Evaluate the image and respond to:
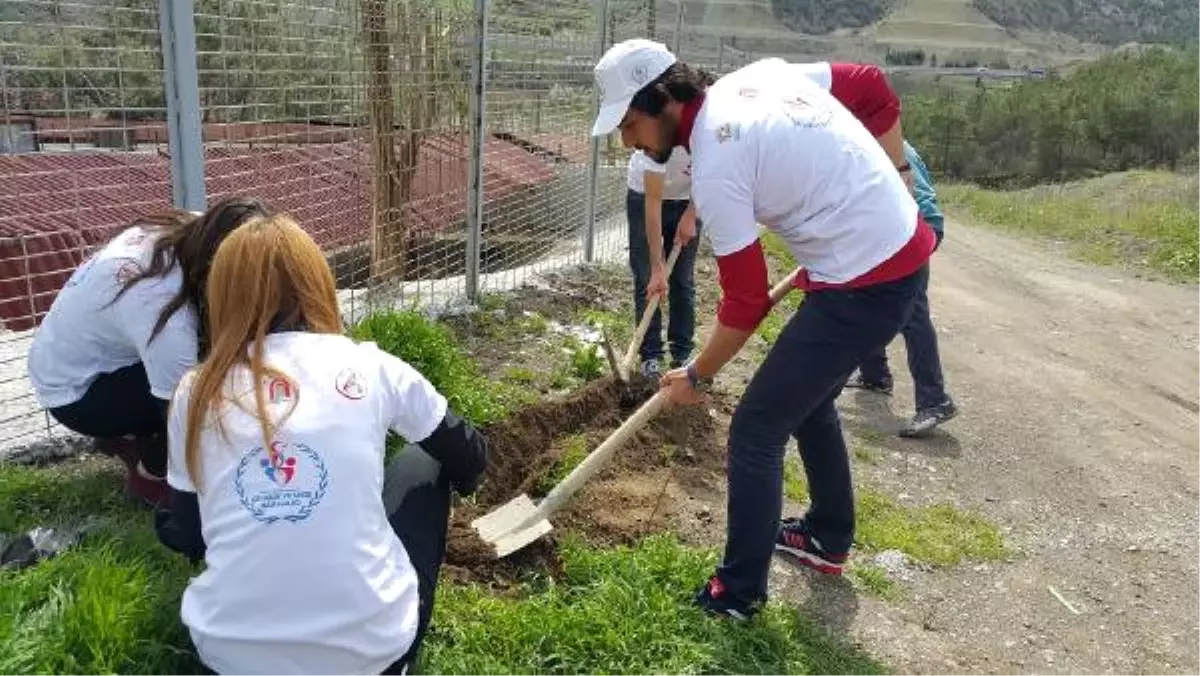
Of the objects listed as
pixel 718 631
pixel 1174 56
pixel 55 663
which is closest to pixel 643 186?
pixel 718 631

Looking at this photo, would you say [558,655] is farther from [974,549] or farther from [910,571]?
[974,549]

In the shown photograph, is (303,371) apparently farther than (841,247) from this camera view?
No

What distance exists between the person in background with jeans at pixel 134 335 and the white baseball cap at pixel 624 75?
1030 mm

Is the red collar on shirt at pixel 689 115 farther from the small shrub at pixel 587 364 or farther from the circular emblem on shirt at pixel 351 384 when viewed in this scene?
the small shrub at pixel 587 364

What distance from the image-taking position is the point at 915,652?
318 centimetres

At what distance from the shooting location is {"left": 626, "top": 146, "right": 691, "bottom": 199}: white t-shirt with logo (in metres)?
5.21

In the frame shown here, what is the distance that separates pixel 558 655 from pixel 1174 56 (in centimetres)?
3048

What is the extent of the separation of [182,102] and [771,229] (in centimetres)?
219

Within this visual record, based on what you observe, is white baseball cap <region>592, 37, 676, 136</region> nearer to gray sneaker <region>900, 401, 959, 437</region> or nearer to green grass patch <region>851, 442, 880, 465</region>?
green grass patch <region>851, 442, 880, 465</region>

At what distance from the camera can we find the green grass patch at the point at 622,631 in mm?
2787

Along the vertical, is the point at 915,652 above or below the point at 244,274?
below

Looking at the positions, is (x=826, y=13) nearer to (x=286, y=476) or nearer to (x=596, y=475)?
(x=596, y=475)

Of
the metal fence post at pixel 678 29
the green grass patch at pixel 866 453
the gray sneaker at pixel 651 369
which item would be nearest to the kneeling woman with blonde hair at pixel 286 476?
the green grass patch at pixel 866 453

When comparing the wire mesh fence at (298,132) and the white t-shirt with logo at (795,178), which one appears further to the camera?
the wire mesh fence at (298,132)
